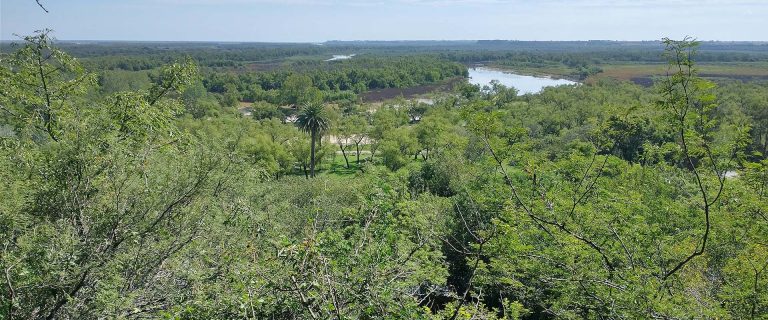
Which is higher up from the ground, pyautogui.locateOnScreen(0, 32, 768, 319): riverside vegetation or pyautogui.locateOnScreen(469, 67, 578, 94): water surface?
pyautogui.locateOnScreen(0, 32, 768, 319): riverside vegetation

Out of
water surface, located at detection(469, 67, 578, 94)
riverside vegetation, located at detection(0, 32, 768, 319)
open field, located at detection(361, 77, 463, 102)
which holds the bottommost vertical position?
open field, located at detection(361, 77, 463, 102)

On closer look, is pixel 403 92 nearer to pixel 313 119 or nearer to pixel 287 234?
pixel 313 119

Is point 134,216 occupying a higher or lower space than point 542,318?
higher

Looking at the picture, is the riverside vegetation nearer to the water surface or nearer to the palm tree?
the palm tree

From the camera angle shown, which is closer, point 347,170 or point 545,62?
point 347,170

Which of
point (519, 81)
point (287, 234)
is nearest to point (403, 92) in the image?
point (519, 81)

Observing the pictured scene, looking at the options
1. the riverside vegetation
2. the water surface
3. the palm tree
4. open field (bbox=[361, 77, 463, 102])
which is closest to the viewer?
the riverside vegetation

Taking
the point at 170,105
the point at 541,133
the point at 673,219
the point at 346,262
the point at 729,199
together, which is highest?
the point at 170,105

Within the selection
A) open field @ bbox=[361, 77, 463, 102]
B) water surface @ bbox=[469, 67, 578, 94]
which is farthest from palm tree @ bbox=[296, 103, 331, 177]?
water surface @ bbox=[469, 67, 578, 94]

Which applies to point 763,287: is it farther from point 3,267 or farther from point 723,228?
point 3,267

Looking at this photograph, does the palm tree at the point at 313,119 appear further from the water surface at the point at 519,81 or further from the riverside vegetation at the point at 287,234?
the water surface at the point at 519,81

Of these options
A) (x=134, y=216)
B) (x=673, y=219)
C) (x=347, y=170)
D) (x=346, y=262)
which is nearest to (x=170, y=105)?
(x=134, y=216)
